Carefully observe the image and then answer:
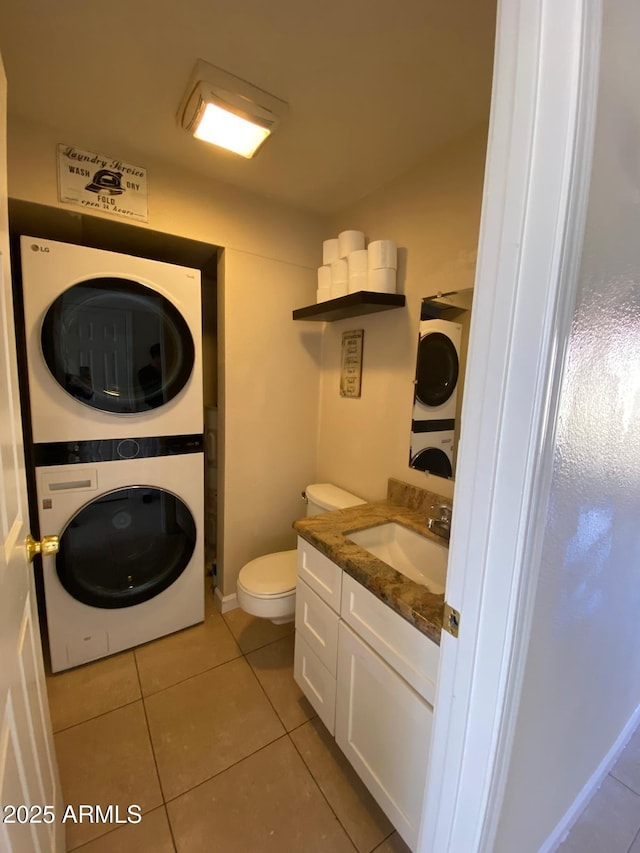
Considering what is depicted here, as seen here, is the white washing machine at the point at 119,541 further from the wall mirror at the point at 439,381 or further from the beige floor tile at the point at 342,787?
the wall mirror at the point at 439,381

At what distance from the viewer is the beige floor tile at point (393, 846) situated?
1102 mm

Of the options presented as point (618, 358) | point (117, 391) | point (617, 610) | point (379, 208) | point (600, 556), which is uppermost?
point (379, 208)

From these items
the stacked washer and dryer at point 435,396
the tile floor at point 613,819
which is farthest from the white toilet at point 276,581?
the tile floor at point 613,819

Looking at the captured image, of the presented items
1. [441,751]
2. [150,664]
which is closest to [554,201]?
[441,751]

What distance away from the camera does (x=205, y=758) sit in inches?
52.8

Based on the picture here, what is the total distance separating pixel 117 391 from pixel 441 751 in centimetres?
170

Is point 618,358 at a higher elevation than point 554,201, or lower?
lower

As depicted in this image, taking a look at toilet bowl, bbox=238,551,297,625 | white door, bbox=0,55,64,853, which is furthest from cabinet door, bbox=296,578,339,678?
white door, bbox=0,55,64,853

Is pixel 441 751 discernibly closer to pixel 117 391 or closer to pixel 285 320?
pixel 117 391

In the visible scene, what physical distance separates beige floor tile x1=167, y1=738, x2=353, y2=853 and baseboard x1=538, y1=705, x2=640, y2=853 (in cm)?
63

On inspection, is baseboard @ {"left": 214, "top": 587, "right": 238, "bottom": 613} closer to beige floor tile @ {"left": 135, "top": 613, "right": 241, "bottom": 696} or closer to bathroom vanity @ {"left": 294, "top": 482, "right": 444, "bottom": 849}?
beige floor tile @ {"left": 135, "top": 613, "right": 241, "bottom": 696}

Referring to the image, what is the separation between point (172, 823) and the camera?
1146mm

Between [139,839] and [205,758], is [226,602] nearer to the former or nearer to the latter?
[205,758]

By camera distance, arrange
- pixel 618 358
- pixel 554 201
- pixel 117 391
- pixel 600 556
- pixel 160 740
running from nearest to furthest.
Answer: 1. pixel 554 201
2. pixel 618 358
3. pixel 600 556
4. pixel 160 740
5. pixel 117 391
